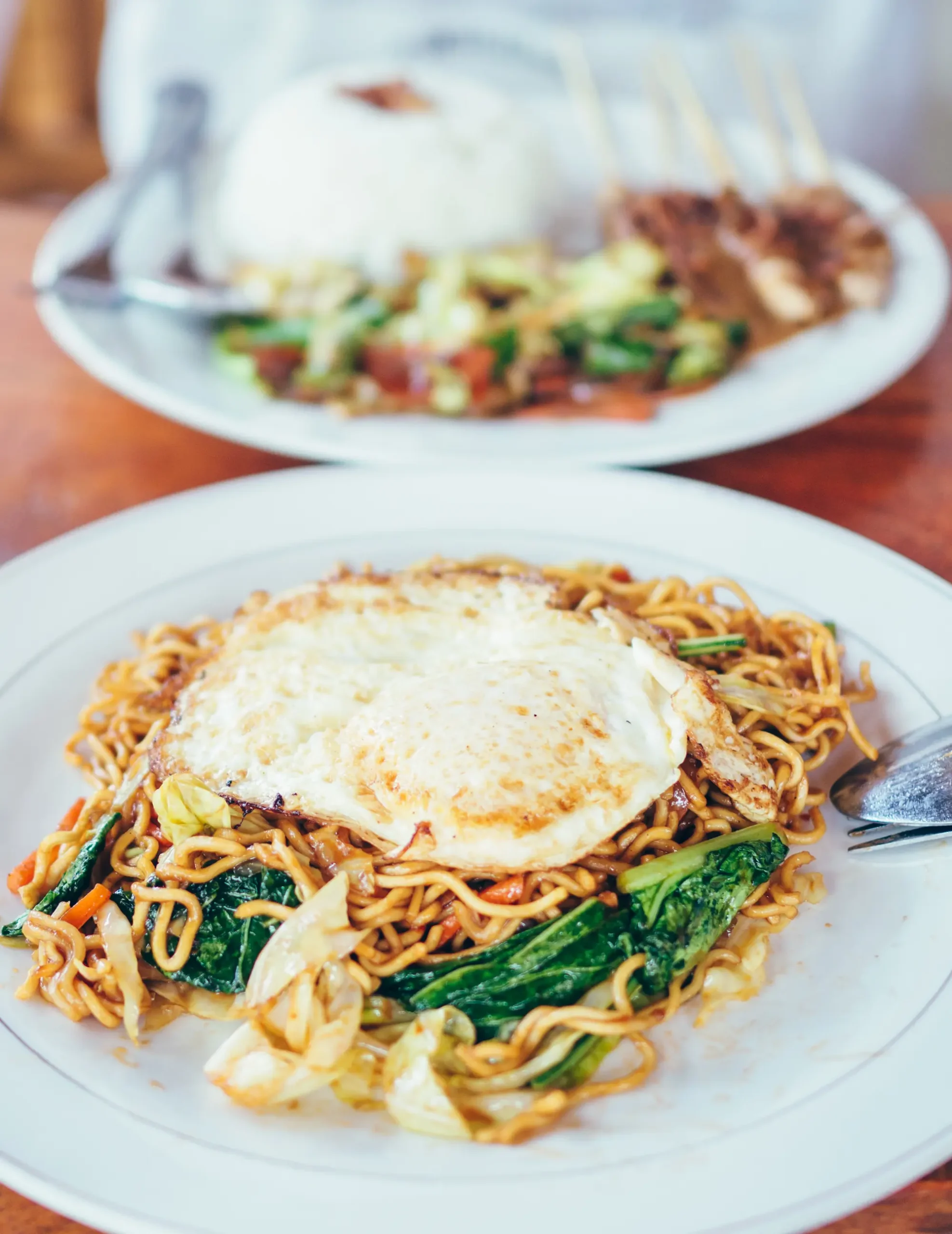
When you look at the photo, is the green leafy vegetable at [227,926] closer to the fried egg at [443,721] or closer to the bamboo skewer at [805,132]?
the fried egg at [443,721]

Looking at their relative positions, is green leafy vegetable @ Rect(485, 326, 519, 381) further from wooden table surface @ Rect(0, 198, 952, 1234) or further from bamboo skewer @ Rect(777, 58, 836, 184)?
bamboo skewer @ Rect(777, 58, 836, 184)

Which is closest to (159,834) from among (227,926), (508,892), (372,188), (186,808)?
(186,808)

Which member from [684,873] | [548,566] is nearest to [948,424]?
[548,566]

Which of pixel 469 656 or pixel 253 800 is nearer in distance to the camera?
pixel 253 800

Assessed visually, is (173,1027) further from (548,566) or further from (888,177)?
(888,177)

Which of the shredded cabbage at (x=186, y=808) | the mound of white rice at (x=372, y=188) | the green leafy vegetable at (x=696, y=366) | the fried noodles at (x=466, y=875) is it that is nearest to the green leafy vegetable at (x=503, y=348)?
the green leafy vegetable at (x=696, y=366)

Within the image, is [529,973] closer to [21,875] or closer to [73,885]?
[73,885]
